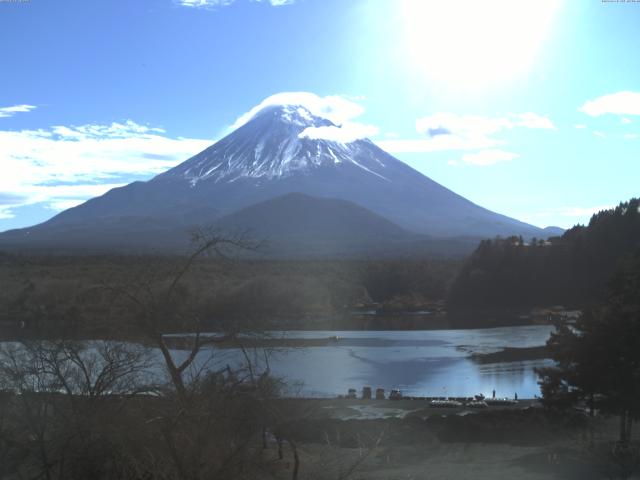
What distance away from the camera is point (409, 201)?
126312mm

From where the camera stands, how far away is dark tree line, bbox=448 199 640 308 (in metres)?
52.5

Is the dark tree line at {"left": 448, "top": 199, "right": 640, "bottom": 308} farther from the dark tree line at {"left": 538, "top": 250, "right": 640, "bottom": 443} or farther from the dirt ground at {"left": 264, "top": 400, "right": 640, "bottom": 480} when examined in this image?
the dark tree line at {"left": 538, "top": 250, "right": 640, "bottom": 443}

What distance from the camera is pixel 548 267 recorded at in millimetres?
54812

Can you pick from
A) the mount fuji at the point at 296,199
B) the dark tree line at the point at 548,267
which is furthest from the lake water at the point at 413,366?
the mount fuji at the point at 296,199

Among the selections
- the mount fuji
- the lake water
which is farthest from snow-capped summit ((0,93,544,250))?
the lake water

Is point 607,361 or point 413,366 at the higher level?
point 607,361

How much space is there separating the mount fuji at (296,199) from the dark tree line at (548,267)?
140 feet

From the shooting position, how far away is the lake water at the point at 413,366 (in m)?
24.4

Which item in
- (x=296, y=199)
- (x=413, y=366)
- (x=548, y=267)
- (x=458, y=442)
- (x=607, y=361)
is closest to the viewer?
(x=607, y=361)

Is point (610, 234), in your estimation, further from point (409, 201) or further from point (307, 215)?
point (409, 201)

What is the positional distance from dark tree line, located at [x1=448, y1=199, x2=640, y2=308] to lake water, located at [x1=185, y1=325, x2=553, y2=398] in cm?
1337

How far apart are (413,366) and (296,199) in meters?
82.3

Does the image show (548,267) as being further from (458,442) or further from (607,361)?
(607,361)

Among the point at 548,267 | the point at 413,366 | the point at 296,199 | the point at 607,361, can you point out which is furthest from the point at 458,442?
the point at 296,199
